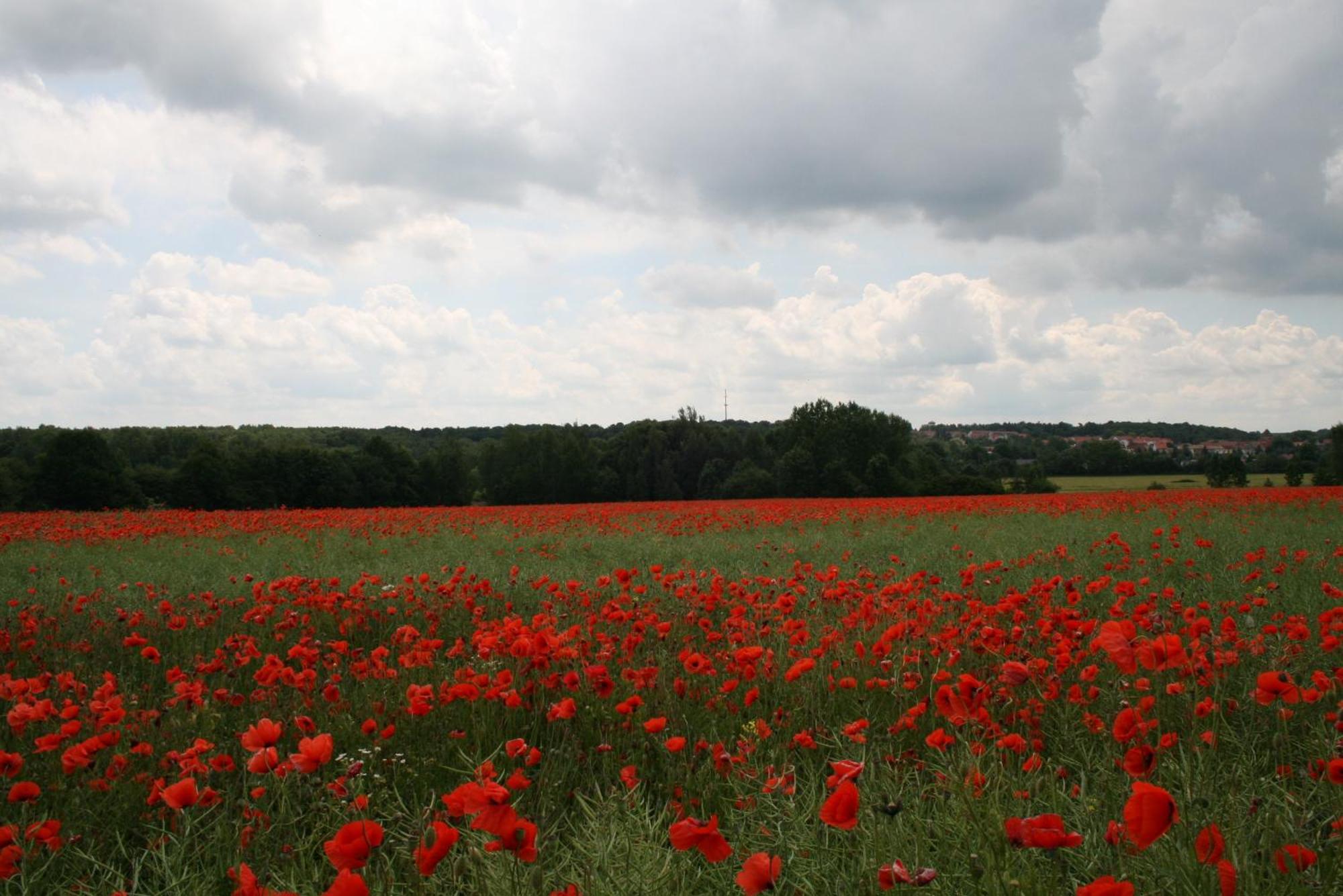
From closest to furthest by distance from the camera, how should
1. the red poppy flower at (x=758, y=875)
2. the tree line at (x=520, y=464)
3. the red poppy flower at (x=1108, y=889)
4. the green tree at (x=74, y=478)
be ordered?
the red poppy flower at (x=1108, y=889) < the red poppy flower at (x=758, y=875) < the green tree at (x=74, y=478) < the tree line at (x=520, y=464)

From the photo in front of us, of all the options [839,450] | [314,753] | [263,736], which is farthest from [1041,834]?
[839,450]

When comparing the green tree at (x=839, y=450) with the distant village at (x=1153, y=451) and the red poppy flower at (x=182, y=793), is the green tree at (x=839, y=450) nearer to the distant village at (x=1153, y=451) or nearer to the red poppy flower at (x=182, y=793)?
the distant village at (x=1153, y=451)

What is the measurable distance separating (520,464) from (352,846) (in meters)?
54.3

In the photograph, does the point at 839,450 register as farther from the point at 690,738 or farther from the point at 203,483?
the point at 690,738

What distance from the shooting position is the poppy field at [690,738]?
228 cm

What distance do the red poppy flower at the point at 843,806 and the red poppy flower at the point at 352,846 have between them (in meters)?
0.90

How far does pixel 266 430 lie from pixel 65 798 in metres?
64.6

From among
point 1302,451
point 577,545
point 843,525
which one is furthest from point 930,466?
point 577,545

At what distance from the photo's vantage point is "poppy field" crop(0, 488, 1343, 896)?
228 cm

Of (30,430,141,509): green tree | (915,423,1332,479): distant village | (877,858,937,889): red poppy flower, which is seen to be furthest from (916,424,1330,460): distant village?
(30,430,141,509): green tree

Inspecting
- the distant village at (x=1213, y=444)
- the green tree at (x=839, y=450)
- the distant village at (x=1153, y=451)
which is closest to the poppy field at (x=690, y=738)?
the green tree at (x=839, y=450)

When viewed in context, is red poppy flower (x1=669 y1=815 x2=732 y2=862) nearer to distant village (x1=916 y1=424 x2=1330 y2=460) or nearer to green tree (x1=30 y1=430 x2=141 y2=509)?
green tree (x1=30 y1=430 x2=141 y2=509)

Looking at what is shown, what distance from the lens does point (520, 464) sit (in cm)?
5519

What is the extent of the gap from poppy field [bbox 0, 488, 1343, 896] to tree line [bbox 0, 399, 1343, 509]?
34.5m
